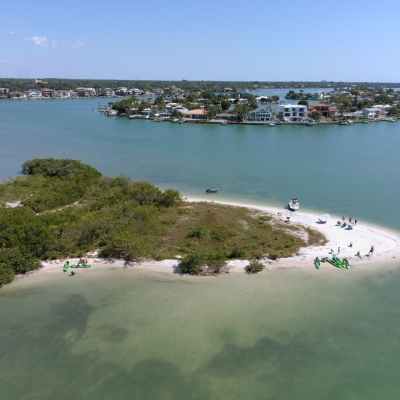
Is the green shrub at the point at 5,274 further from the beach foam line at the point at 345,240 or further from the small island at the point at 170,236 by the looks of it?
the beach foam line at the point at 345,240

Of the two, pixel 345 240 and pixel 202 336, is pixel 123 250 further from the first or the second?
pixel 345 240

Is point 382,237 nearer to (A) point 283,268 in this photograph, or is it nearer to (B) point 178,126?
(A) point 283,268

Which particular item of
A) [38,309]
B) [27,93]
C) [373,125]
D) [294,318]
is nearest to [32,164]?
[38,309]

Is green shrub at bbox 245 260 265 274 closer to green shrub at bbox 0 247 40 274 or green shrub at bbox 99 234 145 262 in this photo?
green shrub at bbox 99 234 145 262

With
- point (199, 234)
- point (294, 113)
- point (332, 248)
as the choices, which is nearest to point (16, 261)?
point (199, 234)

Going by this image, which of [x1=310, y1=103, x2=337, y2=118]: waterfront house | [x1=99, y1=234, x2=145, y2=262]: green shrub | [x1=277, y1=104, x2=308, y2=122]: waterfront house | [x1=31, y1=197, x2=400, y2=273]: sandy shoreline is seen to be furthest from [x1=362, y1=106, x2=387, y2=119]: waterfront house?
[x1=99, y1=234, x2=145, y2=262]: green shrub

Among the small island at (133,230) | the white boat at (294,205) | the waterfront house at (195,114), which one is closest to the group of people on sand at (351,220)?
the white boat at (294,205)
